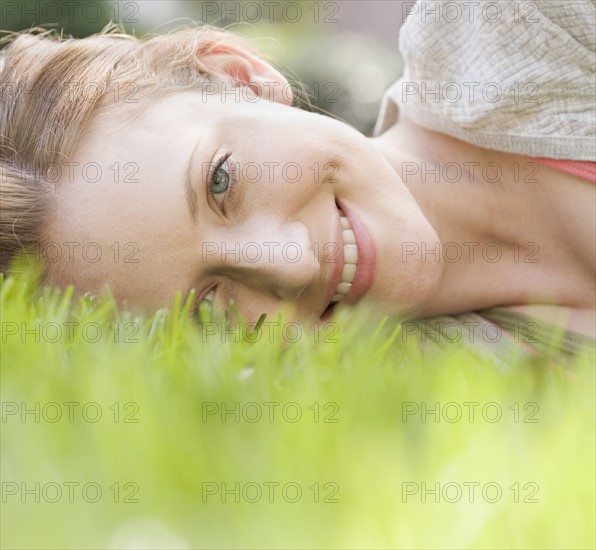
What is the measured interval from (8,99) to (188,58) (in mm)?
477

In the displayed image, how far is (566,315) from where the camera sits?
2.15 m

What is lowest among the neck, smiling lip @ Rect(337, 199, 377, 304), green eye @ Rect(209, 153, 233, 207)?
the neck

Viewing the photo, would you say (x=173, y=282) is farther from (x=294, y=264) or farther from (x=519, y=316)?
(x=519, y=316)

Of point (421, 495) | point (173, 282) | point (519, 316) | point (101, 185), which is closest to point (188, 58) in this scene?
point (101, 185)

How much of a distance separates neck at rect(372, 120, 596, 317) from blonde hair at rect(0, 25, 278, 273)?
24.2 inches

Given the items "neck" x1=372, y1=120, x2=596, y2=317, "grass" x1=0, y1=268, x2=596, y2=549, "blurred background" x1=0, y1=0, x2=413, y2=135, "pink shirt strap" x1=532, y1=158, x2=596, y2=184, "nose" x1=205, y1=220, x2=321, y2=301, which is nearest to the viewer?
"grass" x1=0, y1=268, x2=596, y2=549

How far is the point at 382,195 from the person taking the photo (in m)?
1.84

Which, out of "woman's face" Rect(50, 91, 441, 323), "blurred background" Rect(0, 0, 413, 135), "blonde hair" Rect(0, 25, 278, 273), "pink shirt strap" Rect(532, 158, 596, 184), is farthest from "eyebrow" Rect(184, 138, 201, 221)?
"blurred background" Rect(0, 0, 413, 135)

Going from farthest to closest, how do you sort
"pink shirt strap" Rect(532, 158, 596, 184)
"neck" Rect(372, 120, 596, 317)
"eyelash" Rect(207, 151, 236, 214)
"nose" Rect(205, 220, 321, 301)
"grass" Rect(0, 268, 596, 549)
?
"neck" Rect(372, 120, 596, 317) → "pink shirt strap" Rect(532, 158, 596, 184) → "eyelash" Rect(207, 151, 236, 214) → "nose" Rect(205, 220, 321, 301) → "grass" Rect(0, 268, 596, 549)

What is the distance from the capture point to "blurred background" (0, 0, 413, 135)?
7145 millimetres

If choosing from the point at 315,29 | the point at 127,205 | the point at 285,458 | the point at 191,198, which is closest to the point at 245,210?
the point at 191,198

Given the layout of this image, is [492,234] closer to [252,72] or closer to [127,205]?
[252,72]

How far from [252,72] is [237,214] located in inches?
26.2

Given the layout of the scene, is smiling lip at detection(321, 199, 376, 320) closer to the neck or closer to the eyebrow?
the eyebrow
